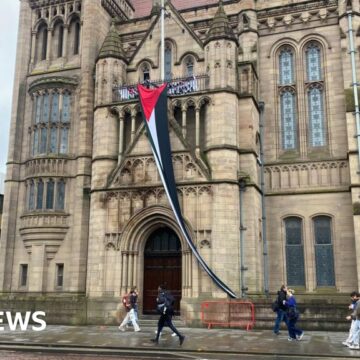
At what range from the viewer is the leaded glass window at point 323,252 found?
1073 inches

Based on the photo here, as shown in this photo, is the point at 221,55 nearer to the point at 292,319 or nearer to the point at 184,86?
the point at 184,86

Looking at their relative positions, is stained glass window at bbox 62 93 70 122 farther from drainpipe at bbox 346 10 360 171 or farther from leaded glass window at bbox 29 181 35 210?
drainpipe at bbox 346 10 360 171

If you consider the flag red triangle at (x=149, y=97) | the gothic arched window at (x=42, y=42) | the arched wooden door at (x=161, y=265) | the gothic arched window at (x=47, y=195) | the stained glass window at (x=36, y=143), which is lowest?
the arched wooden door at (x=161, y=265)

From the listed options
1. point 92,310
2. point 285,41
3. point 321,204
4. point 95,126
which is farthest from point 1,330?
point 285,41

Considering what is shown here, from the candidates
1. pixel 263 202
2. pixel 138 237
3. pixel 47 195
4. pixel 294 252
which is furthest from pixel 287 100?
pixel 47 195

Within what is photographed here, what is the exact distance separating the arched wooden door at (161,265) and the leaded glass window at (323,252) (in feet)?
25.0

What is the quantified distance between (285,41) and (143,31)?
30.0ft

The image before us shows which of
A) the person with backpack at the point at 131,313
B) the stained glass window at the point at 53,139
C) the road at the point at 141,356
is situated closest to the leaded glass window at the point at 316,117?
the person with backpack at the point at 131,313

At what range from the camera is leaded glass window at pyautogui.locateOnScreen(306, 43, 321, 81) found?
3008 cm

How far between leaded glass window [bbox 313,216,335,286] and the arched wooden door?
7623mm

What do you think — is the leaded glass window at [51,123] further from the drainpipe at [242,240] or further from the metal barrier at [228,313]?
the metal barrier at [228,313]

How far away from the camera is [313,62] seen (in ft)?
99.3

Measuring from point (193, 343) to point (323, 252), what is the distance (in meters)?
12.4

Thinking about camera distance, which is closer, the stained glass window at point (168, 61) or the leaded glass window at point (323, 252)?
the leaded glass window at point (323, 252)
